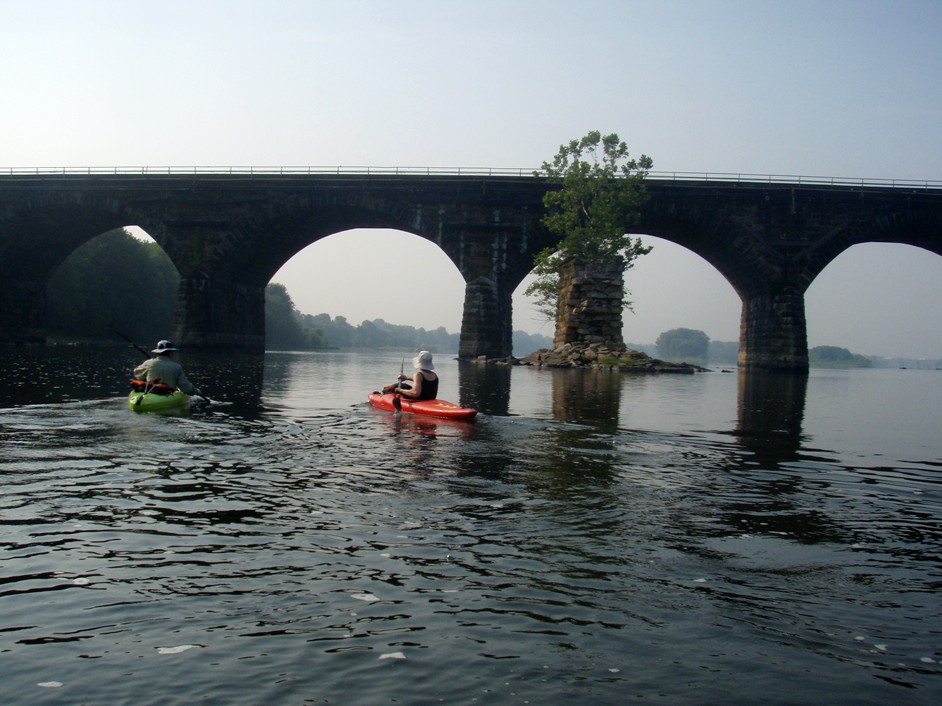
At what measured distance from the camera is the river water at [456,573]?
4227 millimetres

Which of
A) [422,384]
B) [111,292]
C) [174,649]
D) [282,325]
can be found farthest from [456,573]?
[282,325]

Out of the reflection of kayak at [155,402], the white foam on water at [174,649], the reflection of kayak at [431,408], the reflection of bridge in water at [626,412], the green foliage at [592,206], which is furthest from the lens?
the green foliage at [592,206]

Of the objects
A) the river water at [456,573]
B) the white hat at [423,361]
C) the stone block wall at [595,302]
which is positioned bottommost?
the river water at [456,573]

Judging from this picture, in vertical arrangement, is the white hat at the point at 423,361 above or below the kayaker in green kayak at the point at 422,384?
above

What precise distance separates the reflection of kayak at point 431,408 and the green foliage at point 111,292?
65.1m

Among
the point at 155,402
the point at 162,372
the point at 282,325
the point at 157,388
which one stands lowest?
the point at 155,402

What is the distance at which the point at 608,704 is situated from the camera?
399 cm

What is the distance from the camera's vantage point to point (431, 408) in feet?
54.0

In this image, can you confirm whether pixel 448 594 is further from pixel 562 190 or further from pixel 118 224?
pixel 118 224

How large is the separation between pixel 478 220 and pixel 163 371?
39.8 m

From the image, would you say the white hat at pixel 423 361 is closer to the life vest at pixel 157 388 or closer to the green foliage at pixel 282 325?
the life vest at pixel 157 388

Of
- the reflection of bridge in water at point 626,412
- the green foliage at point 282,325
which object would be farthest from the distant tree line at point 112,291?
the reflection of bridge in water at point 626,412

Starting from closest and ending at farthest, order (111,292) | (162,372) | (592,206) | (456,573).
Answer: (456,573), (162,372), (592,206), (111,292)

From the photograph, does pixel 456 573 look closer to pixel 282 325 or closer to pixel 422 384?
pixel 422 384
